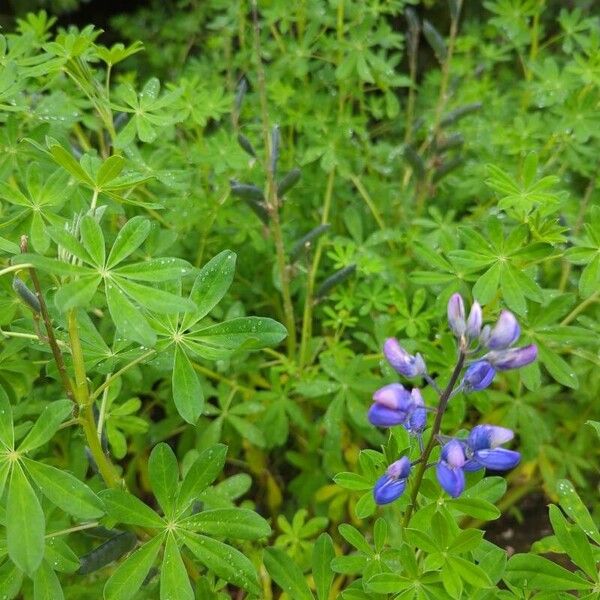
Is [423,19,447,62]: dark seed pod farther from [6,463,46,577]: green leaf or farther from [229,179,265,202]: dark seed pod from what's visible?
[6,463,46,577]: green leaf

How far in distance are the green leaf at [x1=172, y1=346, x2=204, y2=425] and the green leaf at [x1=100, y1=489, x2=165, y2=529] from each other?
0.20 m

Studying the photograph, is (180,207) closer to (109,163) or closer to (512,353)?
(109,163)

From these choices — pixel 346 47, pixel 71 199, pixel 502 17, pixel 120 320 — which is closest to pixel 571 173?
pixel 502 17

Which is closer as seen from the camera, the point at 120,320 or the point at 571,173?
the point at 120,320

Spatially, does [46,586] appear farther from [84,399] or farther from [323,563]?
[323,563]

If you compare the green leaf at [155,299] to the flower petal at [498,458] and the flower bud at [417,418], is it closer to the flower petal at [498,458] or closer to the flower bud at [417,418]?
the flower bud at [417,418]

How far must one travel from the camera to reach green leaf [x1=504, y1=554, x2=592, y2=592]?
1302 millimetres

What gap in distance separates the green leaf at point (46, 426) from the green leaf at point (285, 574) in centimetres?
Answer: 49

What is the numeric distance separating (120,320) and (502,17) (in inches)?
82.7

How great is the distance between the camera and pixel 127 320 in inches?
46.3

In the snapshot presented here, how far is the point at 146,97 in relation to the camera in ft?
6.27

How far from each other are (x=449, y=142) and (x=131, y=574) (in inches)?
65.7

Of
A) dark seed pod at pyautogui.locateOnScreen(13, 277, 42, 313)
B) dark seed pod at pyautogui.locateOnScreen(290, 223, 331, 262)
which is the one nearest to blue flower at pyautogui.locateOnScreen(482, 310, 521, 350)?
dark seed pod at pyautogui.locateOnScreen(13, 277, 42, 313)

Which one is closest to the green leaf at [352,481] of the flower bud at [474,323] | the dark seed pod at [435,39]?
the flower bud at [474,323]
